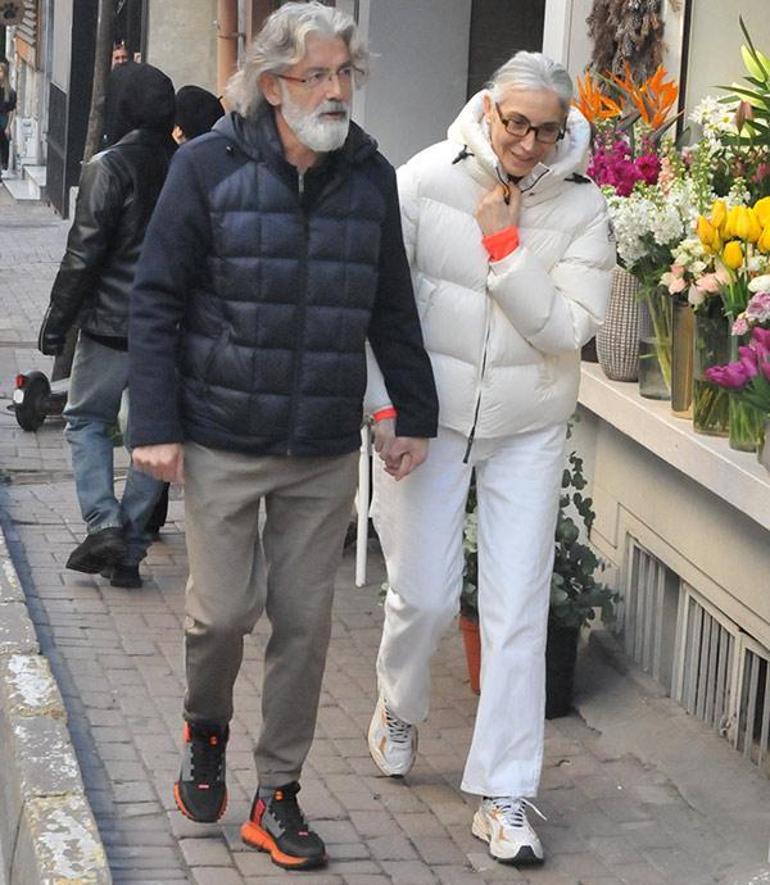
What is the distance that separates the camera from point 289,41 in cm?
434

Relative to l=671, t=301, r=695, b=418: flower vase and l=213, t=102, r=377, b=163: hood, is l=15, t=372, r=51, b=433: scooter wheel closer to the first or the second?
l=671, t=301, r=695, b=418: flower vase

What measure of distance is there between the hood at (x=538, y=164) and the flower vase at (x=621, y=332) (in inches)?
50.7

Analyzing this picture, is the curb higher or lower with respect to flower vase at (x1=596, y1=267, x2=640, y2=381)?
lower

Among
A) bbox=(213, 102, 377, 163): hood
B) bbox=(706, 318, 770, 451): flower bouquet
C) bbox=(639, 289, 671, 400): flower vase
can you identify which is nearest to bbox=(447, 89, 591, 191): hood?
bbox=(213, 102, 377, 163): hood

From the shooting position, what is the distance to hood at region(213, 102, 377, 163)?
4402mm

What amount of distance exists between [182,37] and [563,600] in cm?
1406

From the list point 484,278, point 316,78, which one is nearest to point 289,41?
point 316,78

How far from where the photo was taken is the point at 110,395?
7.46m

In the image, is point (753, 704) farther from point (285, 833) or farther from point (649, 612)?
point (285, 833)

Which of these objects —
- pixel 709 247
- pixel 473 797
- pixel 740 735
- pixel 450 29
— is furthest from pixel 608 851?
pixel 450 29

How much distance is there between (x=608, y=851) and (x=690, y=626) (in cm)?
121

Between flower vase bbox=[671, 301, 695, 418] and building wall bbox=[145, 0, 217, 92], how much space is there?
1357 centimetres

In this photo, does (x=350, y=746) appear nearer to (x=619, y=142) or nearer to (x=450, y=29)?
(x=619, y=142)

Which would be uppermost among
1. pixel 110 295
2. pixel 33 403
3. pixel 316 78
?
pixel 316 78
